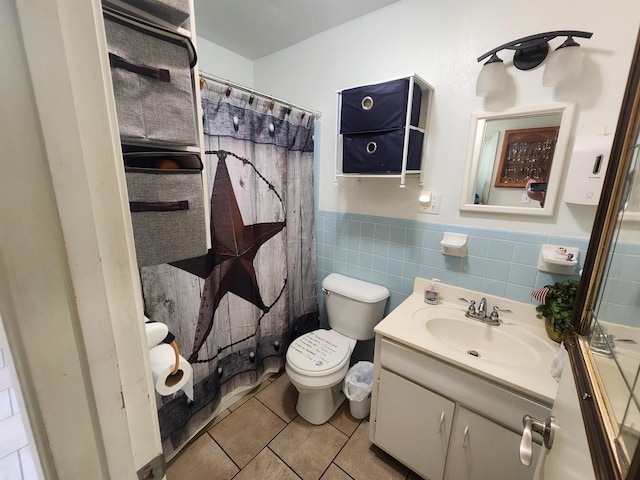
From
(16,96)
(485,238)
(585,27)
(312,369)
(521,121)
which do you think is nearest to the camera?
(16,96)

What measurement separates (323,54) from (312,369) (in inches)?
76.3

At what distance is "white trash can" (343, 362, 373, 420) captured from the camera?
1.57 meters

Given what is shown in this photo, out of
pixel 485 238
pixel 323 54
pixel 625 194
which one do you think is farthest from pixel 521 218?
pixel 323 54

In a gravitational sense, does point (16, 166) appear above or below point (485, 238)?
above

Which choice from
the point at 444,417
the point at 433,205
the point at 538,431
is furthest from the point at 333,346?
the point at 538,431

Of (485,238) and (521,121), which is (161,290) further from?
(521,121)

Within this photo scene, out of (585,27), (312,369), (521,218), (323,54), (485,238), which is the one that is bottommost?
(312,369)

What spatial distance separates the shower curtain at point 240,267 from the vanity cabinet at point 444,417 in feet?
2.71

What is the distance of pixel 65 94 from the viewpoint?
0.99 feet

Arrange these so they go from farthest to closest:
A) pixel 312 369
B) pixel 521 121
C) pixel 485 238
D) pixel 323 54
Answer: pixel 323 54 < pixel 312 369 < pixel 485 238 < pixel 521 121

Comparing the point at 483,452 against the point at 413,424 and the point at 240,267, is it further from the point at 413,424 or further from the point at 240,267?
the point at 240,267

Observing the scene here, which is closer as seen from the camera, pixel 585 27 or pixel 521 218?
pixel 585 27

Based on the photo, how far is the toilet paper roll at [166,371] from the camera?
70 centimetres

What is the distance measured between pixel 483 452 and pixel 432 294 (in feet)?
2.23
